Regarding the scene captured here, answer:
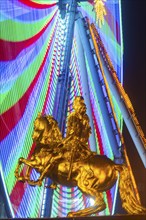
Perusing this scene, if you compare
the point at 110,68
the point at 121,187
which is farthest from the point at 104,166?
the point at 110,68

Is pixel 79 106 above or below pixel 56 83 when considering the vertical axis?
below

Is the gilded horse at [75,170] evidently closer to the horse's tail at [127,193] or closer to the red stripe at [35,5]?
the horse's tail at [127,193]

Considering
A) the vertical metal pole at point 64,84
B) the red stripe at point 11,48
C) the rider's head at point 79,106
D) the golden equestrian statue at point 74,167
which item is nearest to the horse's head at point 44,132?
the golden equestrian statue at point 74,167

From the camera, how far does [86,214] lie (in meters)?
3.40

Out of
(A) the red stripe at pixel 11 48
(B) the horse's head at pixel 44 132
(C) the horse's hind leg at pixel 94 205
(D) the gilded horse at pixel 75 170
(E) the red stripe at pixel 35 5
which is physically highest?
(E) the red stripe at pixel 35 5

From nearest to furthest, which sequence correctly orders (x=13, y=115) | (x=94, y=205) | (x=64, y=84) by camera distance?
(x=94, y=205)
(x=13, y=115)
(x=64, y=84)

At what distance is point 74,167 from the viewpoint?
3590 millimetres

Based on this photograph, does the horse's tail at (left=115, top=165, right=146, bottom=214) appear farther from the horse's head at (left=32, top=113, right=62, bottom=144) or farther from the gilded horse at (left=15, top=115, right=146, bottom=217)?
the horse's head at (left=32, top=113, right=62, bottom=144)

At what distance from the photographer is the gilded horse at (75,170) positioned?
11.6 ft

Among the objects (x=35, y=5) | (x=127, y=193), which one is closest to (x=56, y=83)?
(x=35, y=5)

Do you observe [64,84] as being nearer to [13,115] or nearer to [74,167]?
[13,115]

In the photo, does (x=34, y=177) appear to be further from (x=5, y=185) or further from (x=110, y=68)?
(x=110, y=68)

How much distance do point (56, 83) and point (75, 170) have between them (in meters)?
1.92

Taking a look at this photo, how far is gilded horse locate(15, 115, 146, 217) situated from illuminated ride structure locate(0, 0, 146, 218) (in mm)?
1019
